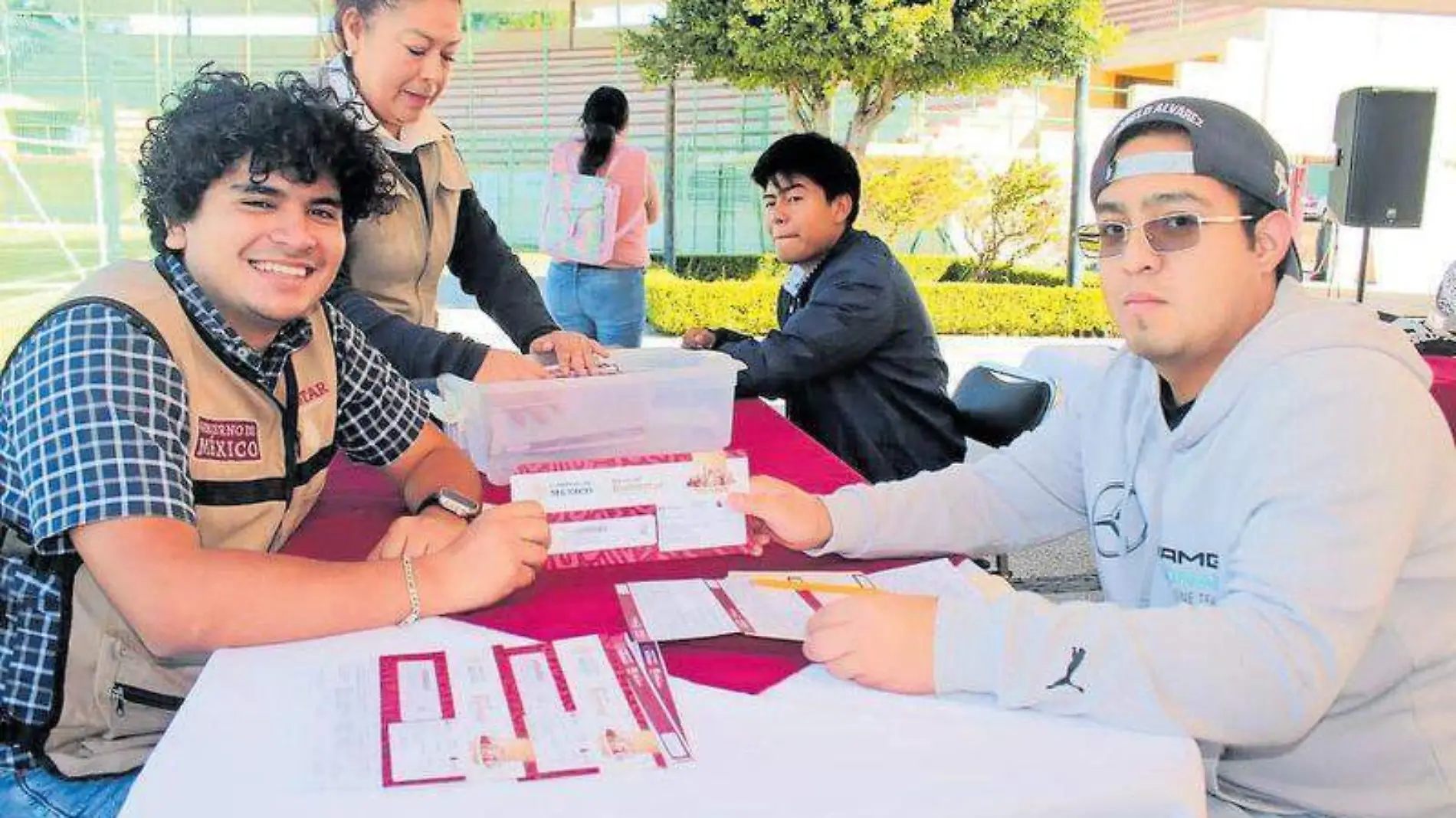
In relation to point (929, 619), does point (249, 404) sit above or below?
above

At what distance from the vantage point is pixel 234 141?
4.90ft

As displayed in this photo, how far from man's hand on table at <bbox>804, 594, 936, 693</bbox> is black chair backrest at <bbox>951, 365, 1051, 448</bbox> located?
167 centimetres

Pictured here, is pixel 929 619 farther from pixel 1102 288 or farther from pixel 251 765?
pixel 251 765

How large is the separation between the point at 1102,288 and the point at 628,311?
4.16 meters

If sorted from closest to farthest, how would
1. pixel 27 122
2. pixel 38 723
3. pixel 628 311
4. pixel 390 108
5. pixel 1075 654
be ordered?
pixel 1075 654 < pixel 38 723 < pixel 390 108 < pixel 628 311 < pixel 27 122

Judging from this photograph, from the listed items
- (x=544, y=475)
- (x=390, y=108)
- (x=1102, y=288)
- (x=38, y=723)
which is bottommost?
(x=38, y=723)

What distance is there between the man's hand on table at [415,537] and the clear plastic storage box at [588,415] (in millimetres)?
401

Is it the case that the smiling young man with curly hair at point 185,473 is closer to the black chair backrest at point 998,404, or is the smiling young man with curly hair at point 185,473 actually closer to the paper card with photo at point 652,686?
the paper card with photo at point 652,686

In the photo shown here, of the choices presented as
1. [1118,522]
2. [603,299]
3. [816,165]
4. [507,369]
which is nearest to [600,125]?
[603,299]

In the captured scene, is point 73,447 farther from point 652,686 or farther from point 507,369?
point 507,369

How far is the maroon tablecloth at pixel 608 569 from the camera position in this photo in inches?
49.1

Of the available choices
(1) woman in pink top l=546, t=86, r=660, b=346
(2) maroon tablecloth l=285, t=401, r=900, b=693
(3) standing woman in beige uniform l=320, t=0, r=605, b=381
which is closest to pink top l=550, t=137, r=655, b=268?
(1) woman in pink top l=546, t=86, r=660, b=346

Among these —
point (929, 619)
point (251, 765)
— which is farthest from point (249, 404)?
point (929, 619)

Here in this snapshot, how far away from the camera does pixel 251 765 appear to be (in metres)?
1.00
